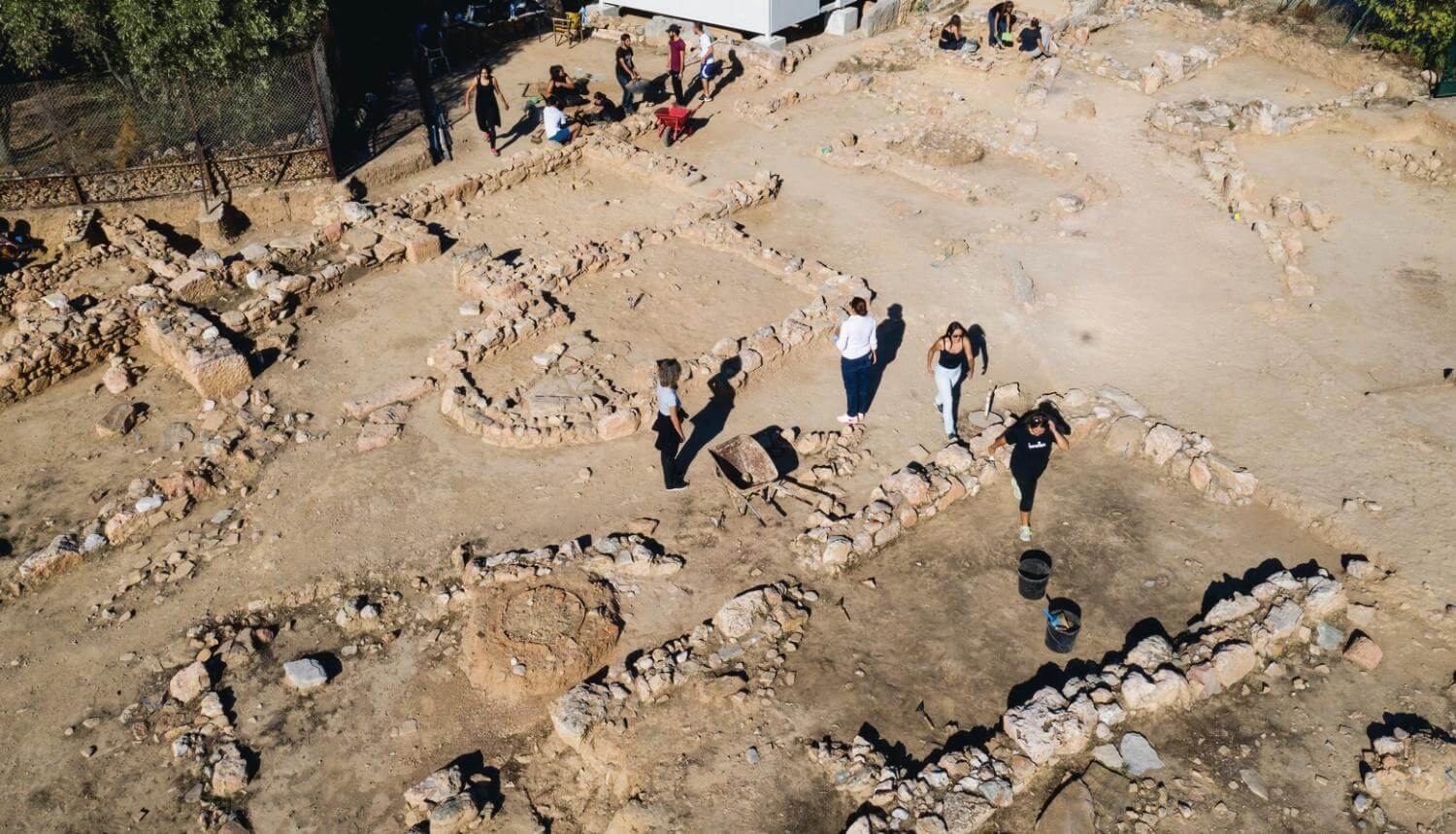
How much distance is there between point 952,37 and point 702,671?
17.6m

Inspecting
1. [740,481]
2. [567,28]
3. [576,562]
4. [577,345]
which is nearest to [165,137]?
[577,345]

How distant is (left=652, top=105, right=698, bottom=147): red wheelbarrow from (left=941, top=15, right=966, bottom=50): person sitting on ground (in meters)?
6.90

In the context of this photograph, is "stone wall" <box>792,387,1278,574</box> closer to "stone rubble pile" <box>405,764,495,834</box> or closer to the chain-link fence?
"stone rubble pile" <box>405,764,495,834</box>

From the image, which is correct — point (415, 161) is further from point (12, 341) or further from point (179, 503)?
point (179, 503)

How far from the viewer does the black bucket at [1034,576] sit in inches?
341

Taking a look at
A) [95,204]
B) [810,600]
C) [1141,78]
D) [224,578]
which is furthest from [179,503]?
[1141,78]

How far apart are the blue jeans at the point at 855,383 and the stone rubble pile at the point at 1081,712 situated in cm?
411

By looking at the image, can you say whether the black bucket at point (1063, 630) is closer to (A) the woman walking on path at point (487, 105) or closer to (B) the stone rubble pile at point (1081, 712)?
(B) the stone rubble pile at point (1081, 712)

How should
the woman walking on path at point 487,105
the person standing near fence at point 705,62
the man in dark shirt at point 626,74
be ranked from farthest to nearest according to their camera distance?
the person standing near fence at point 705,62
the man in dark shirt at point 626,74
the woman walking on path at point 487,105

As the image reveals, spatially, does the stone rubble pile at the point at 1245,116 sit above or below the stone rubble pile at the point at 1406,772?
above

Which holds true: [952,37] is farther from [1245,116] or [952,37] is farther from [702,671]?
[702,671]

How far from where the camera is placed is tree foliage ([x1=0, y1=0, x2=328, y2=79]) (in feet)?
46.4

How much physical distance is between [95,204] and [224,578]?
973 cm

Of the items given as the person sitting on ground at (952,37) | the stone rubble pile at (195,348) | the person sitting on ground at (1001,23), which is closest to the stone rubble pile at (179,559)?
the stone rubble pile at (195,348)
